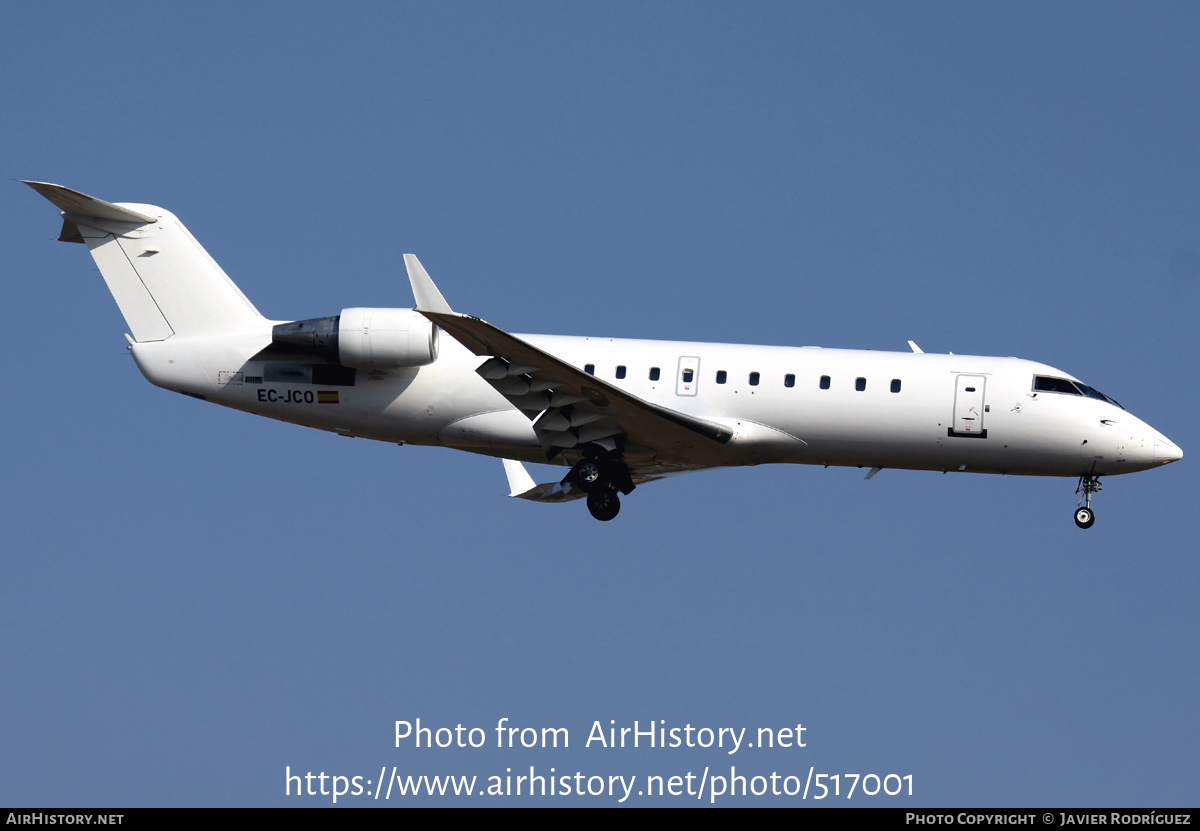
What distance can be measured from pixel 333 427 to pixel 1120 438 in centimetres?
1326

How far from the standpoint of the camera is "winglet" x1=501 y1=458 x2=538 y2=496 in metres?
25.2

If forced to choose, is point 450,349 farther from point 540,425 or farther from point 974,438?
point 974,438

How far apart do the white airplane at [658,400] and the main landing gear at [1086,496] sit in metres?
0.02

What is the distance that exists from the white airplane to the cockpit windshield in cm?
3

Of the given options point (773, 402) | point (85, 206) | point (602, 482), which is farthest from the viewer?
point (85, 206)

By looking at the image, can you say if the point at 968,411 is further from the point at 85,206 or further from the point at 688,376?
the point at 85,206

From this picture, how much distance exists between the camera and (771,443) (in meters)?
21.7

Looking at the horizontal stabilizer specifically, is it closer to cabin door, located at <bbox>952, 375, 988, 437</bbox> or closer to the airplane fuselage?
the airplane fuselage

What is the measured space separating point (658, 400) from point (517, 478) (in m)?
4.64

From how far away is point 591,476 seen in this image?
21.9 metres

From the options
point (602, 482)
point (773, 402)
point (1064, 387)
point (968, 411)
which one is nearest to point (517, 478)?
point (602, 482)

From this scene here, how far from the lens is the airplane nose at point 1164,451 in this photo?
2189 centimetres

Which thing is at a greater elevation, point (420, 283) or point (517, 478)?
point (420, 283)

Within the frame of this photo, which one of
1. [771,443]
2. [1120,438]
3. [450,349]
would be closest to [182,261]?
[450,349]
